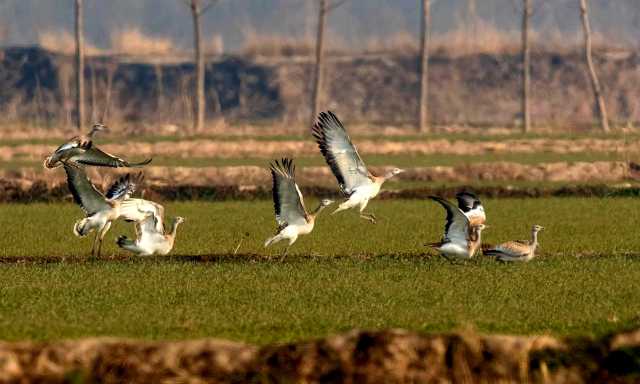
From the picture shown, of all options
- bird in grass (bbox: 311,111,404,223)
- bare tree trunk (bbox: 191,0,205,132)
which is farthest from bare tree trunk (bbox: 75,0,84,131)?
bird in grass (bbox: 311,111,404,223)

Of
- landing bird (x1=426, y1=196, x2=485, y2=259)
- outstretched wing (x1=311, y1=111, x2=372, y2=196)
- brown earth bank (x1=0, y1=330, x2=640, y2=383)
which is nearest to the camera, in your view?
brown earth bank (x1=0, y1=330, x2=640, y2=383)

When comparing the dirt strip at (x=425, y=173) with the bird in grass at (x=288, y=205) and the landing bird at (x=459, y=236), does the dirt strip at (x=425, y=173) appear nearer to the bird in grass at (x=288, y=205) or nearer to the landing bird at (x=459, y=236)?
the bird in grass at (x=288, y=205)

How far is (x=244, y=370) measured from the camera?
11.3 m

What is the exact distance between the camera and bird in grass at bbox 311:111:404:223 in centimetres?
2030

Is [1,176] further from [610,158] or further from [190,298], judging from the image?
[190,298]

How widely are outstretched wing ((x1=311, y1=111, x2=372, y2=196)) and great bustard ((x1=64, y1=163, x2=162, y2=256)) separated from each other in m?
2.24

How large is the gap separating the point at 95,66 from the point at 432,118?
72.4 ft

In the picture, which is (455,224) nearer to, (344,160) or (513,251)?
(513,251)

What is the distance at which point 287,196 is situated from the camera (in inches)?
766

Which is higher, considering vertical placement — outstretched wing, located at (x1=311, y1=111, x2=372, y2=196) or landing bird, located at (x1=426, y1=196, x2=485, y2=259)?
outstretched wing, located at (x1=311, y1=111, x2=372, y2=196)

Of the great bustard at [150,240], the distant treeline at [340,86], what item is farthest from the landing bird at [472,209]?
the distant treeline at [340,86]

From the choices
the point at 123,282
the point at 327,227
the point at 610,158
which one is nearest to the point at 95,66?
the point at 610,158

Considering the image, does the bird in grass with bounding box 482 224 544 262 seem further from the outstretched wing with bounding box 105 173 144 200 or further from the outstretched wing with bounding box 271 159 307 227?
the outstretched wing with bounding box 105 173 144 200

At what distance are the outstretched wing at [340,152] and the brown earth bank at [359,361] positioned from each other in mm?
8776
